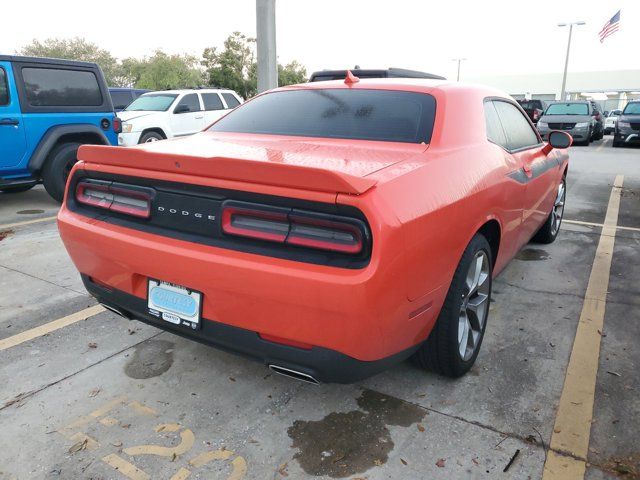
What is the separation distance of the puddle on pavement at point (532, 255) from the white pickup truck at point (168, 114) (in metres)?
7.97

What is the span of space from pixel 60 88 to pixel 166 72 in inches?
1819

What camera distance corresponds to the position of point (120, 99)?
51.3ft

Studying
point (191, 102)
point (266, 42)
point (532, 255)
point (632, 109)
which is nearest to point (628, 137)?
point (632, 109)

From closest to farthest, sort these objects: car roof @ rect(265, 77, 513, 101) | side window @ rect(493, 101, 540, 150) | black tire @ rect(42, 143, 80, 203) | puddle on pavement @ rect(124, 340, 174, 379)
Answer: puddle on pavement @ rect(124, 340, 174, 379) < car roof @ rect(265, 77, 513, 101) < side window @ rect(493, 101, 540, 150) < black tire @ rect(42, 143, 80, 203)

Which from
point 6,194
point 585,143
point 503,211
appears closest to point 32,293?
point 503,211

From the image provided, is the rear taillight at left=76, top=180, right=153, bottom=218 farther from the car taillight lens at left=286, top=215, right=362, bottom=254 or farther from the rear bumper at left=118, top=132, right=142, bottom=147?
the rear bumper at left=118, top=132, right=142, bottom=147

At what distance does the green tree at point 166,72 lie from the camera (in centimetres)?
4897

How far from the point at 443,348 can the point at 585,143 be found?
60.2 feet

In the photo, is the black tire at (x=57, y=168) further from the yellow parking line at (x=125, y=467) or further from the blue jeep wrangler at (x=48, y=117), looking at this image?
the yellow parking line at (x=125, y=467)

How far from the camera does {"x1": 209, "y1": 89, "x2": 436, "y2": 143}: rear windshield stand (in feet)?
9.42

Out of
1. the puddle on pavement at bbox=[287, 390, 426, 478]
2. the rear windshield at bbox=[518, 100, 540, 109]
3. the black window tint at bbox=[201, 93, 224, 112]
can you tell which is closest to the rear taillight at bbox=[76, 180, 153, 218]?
the puddle on pavement at bbox=[287, 390, 426, 478]

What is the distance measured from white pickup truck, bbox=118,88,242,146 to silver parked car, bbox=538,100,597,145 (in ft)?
36.2

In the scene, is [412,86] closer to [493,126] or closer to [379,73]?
[493,126]

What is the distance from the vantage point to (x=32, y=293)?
3.94m
